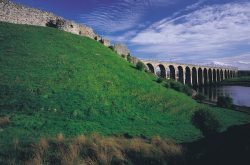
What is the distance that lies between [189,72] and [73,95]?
96987mm

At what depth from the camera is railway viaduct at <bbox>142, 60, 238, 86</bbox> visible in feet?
288

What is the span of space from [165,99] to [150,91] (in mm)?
2519

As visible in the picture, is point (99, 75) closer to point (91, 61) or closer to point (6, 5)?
point (91, 61)

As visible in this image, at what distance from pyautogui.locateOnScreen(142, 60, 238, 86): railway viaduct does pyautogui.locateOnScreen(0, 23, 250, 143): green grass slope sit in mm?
34623

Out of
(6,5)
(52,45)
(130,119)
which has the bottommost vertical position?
(130,119)

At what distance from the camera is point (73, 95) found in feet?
82.5

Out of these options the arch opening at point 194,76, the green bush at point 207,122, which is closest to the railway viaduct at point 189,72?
the arch opening at point 194,76

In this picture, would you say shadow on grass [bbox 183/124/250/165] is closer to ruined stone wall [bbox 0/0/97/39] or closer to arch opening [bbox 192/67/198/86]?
ruined stone wall [bbox 0/0/97/39]

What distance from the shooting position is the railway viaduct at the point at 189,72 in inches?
3455

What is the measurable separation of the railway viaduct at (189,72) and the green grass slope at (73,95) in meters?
34.6

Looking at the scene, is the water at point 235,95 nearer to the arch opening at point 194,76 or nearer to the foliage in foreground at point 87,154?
the arch opening at point 194,76

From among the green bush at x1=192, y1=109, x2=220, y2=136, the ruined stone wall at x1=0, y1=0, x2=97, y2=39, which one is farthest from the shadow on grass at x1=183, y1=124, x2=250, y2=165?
the ruined stone wall at x1=0, y1=0, x2=97, y2=39

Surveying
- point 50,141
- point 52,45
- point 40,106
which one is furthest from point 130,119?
point 52,45

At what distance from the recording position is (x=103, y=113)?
2352cm
